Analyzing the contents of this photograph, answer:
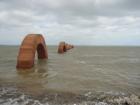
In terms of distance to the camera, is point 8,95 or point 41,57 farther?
point 41,57

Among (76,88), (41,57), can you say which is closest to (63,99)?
(76,88)

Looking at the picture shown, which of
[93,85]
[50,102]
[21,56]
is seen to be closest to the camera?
[50,102]

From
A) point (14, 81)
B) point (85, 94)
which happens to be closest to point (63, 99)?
point (85, 94)

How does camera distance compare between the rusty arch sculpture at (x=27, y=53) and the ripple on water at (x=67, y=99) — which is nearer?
the ripple on water at (x=67, y=99)

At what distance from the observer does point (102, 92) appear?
24.1ft

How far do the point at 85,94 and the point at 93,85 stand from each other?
163 centimetres

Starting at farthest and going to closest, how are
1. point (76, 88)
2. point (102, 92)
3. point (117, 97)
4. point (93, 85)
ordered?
point (93, 85) < point (76, 88) < point (102, 92) < point (117, 97)

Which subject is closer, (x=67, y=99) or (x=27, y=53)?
(x=67, y=99)

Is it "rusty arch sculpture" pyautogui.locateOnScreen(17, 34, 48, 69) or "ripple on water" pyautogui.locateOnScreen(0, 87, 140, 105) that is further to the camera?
"rusty arch sculpture" pyautogui.locateOnScreen(17, 34, 48, 69)

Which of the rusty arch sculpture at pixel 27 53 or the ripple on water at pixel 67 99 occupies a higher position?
the rusty arch sculpture at pixel 27 53

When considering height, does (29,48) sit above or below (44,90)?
above

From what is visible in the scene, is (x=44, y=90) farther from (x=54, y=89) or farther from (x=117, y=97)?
(x=117, y=97)

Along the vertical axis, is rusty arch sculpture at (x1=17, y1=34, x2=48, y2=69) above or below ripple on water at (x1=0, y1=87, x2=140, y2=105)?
above

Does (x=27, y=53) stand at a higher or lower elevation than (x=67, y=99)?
higher
